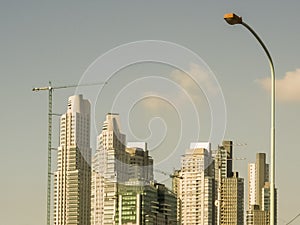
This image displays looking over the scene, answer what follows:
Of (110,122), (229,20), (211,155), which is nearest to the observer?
(229,20)

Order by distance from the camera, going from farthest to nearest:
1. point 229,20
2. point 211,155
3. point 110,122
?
point 211,155 → point 110,122 → point 229,20

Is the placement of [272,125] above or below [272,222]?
above

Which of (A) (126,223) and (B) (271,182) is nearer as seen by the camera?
(B) (271,182)

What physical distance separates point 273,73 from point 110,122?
5609 inches

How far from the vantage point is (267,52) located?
1260 inches

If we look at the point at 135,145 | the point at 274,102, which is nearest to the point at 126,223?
the point at 135,145

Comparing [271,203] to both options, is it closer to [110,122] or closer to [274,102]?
[274,102]

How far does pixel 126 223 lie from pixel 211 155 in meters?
22.6

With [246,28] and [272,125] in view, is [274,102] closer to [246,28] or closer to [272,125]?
[272,125]

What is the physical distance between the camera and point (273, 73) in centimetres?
3244

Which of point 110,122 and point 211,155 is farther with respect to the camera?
point 211,155

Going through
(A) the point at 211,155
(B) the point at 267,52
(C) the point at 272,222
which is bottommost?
(C) the point at 272,222

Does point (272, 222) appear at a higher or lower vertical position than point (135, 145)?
lower

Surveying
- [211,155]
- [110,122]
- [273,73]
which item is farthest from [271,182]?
[211,155]
